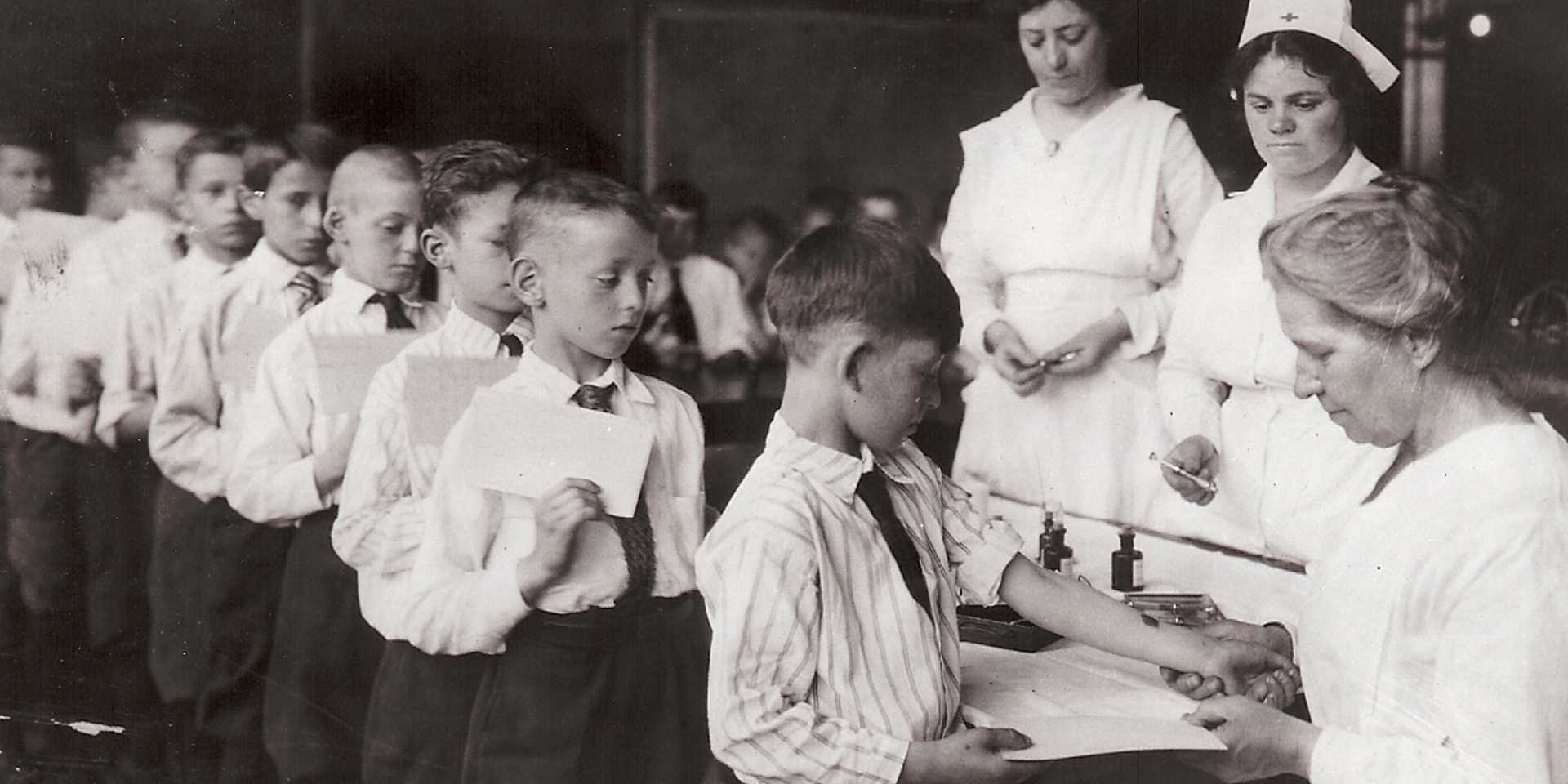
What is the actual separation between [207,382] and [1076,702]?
1.63 meters

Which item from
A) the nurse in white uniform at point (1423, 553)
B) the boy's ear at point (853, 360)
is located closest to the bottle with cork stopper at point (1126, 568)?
the nurse in white uniform at point (1423, 553)

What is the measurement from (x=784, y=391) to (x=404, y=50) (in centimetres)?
92

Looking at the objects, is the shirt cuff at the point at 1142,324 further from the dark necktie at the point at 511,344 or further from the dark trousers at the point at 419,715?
the dark trousers at the point at 419,715

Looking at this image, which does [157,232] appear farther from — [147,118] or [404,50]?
[404,50]

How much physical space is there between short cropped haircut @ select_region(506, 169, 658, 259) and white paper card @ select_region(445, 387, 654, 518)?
0.29 m

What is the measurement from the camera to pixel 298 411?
2.61m

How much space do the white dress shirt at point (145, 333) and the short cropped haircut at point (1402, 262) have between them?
73.3 inches

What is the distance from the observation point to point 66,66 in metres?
2.66

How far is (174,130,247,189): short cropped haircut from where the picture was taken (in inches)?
102

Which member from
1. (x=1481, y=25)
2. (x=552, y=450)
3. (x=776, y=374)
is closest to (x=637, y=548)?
(x=552, y=450)

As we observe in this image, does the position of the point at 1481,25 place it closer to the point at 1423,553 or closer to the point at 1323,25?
the point at 1323,25

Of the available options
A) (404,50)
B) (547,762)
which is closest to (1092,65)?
(404,50)

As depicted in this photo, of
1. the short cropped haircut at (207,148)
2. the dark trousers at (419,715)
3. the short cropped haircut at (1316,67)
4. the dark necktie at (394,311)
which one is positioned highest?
the short cropped haircut at (1316,67)

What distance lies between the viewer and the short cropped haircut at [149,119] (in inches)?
103
